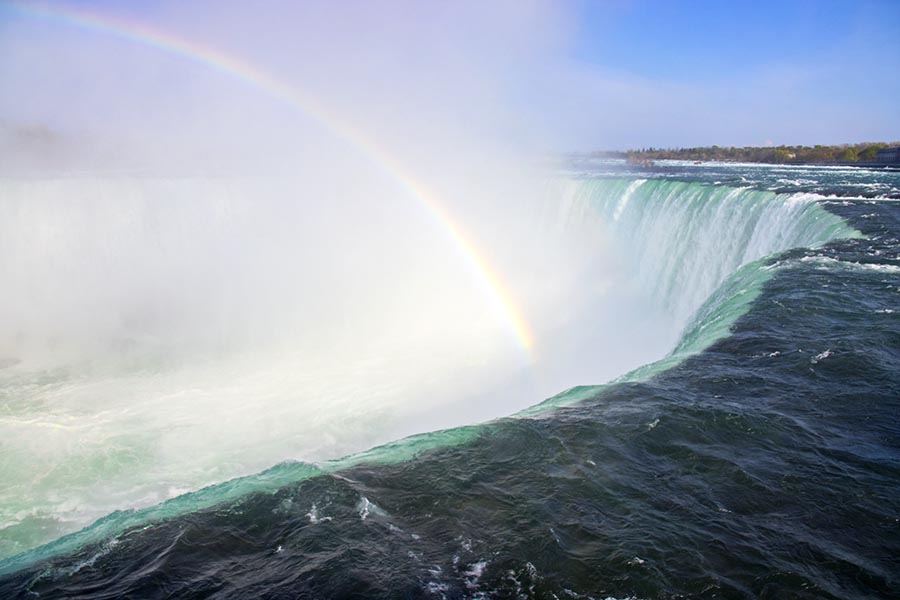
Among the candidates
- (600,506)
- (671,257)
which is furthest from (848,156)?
(600,506)

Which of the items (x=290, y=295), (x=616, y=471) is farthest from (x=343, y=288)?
(x=616, y=471)

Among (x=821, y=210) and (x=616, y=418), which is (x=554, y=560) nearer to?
(x=616, y=418)

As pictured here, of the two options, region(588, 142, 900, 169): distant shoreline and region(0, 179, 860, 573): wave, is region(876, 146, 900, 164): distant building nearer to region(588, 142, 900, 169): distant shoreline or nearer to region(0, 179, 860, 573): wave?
region(588, 142, 900, 169): distant shoreline

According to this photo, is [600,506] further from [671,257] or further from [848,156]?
[848,156]

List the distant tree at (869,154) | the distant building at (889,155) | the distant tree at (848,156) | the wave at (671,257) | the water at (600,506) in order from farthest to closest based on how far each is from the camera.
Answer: the distant tree at (848,156) < the distant tree at (869,154) < the distant building at (889,155) < the wave at (671,257) < the water at (600,506)

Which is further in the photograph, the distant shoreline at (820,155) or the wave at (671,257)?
the distant shoreline at (820,155)

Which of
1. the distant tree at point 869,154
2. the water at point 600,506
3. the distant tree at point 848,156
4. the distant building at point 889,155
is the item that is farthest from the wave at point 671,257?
the distant tree at point 848,156

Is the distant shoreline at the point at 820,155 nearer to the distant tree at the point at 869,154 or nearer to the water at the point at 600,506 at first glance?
the distant tree at the point at 869,154

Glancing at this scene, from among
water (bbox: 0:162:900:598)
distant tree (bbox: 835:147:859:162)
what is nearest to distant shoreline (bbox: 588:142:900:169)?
distant tree (bbox: 835:147:859:162)
